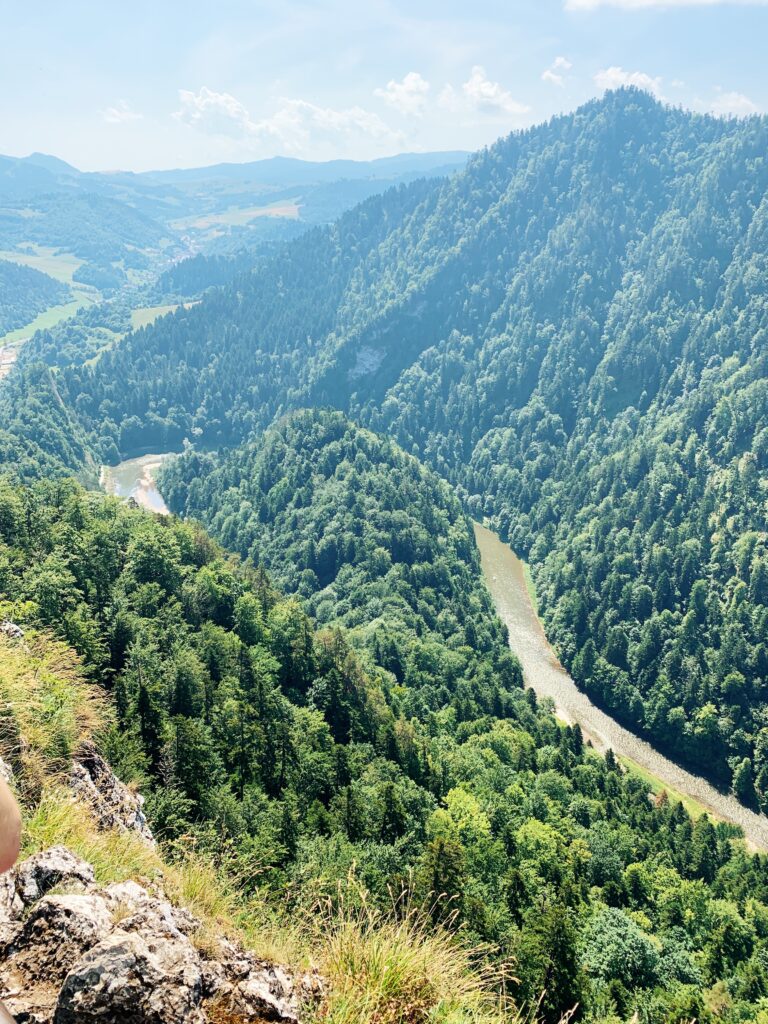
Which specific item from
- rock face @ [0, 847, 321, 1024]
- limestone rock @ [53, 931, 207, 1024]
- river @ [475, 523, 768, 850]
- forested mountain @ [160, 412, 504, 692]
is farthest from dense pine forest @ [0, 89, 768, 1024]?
limestone rock @ [53, 931, 207, 1024]

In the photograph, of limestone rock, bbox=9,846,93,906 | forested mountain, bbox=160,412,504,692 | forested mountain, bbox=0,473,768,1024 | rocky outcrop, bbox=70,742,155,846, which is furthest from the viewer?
forested mountain, bbox=160,412,504,692

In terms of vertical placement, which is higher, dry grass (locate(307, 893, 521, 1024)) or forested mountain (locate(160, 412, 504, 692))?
dry grass (locate(307, 893, 521, 1024))

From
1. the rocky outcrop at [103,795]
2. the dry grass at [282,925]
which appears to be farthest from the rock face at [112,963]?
the rocky outcrop at [103,795]

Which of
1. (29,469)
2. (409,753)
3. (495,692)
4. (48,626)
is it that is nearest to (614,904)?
(409,753)

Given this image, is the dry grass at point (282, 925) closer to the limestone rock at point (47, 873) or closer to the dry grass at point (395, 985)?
the dry grass at point (395, 985)

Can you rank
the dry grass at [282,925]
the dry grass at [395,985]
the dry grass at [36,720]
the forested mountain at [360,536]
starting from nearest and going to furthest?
the dry grass at [395,985], the dry grass at [282,925], the dry grass at [36,720], the forested mountain at [360,536]

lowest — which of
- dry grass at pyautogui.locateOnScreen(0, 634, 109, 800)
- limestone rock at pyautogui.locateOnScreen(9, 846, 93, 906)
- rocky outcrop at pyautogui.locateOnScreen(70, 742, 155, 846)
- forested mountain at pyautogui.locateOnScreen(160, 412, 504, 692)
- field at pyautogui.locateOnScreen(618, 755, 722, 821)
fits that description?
field at pyautogui.locateOnScreen(618, 755, 722, 821)

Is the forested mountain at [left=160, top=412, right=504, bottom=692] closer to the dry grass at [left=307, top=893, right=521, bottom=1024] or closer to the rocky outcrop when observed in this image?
the rocky outcrop
